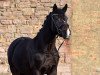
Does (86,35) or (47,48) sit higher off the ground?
(47,48)

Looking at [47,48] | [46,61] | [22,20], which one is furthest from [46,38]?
[22,20]

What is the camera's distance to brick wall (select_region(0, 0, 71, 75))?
1394 centimetres

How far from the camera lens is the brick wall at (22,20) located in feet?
45.7

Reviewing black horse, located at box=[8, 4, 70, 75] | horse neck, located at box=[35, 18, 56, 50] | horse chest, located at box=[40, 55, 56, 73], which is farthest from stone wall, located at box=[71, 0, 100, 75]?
horse chest, located at box=[40, 55, 56, 73]

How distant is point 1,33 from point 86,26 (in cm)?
252

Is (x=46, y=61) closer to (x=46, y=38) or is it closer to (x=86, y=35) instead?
(x=46, y=38)

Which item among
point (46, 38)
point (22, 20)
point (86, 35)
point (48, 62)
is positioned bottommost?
point (86, 35)

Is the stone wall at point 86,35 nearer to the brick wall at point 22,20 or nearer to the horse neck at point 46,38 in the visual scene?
the brick wall at point 22,20

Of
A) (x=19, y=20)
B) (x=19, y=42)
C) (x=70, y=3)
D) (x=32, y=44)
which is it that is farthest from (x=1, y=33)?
(x=32, y=44)

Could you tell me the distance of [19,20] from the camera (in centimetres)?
1402

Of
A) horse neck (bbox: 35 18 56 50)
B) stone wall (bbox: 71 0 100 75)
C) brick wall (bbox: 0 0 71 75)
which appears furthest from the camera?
stone wall (bbox: 71 0 100 75)

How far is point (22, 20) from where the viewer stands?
14016mm

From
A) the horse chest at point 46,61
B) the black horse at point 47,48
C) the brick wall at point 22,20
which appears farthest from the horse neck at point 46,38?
the brick wall at point 22,20

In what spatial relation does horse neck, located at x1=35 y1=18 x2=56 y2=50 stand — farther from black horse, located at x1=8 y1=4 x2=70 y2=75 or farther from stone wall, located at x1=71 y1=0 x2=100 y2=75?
stone wall, located at x1=71 y1=0 x2=100 y2=75
